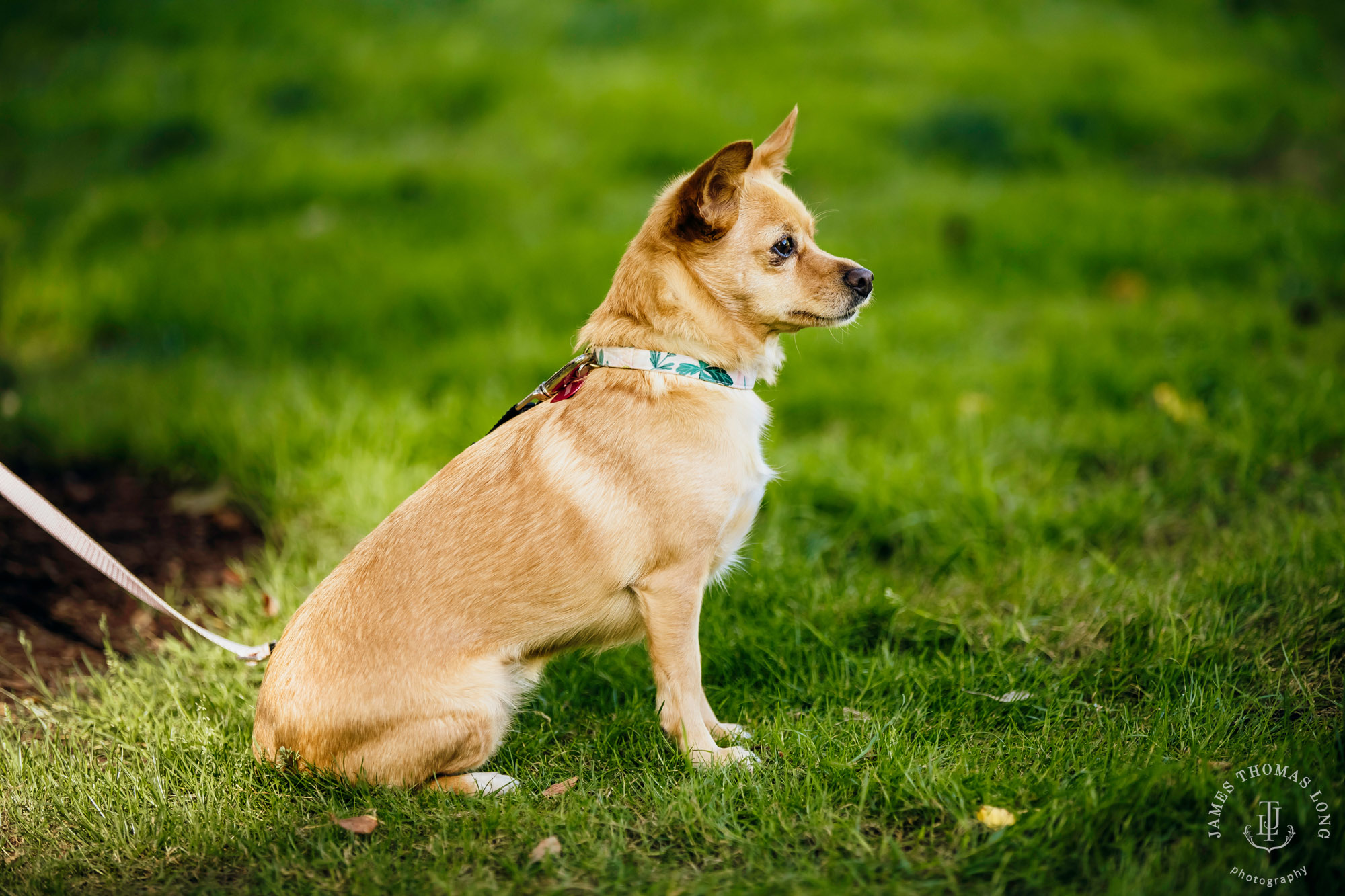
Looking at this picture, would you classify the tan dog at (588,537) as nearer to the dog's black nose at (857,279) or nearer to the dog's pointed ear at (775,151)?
the dog's black nose at (857,279)

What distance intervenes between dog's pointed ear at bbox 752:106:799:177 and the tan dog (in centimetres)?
17

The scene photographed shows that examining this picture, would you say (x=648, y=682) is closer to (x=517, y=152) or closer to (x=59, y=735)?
(x=59, y=735)

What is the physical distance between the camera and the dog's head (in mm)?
2822

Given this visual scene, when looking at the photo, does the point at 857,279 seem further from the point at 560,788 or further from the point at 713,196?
the point at 560,788

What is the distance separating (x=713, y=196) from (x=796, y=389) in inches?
100

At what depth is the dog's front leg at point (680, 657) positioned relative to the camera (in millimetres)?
2676

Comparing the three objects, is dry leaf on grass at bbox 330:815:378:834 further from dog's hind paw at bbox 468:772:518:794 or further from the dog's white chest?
the dog's white chest

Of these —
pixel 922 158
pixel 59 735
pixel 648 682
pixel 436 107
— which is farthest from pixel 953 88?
pixel 59 735

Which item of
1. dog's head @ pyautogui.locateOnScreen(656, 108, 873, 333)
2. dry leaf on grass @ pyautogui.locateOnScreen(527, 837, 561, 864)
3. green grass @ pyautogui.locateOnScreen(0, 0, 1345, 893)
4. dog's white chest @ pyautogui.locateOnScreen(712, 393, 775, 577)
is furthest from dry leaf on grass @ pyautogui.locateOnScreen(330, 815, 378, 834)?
dog's head @ pyautogui.locateOnScreen(656, 108, 873, 333)

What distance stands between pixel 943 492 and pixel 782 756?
1784 mm

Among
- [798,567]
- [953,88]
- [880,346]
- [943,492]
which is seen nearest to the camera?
[798,567]

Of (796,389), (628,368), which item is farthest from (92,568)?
(796,389)

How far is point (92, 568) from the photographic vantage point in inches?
149

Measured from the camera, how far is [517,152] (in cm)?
777
